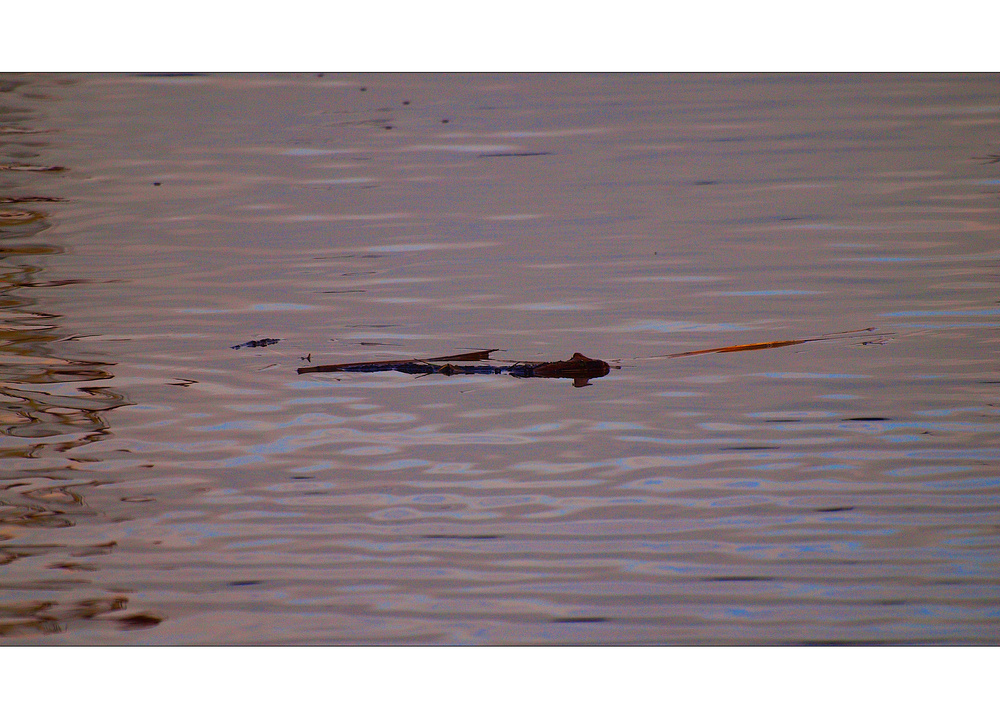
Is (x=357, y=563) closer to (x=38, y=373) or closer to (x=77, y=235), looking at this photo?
(x=38, y=373)

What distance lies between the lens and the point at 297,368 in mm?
1623

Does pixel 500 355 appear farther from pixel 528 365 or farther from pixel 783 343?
pixel 783 343

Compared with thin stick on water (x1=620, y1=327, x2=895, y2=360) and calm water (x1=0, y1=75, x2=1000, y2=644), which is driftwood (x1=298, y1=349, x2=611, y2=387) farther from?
thin stick on water (x1=620, y1=327, x2=895, y2=360)

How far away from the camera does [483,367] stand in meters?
1.62

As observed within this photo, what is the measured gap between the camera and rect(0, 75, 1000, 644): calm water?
1619 mm

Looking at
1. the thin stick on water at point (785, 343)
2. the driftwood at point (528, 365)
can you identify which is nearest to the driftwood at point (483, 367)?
the driftwood at point (528, 365)

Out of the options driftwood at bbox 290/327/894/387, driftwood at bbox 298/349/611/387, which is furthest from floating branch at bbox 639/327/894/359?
driftwood at bbox 298/349/611/387

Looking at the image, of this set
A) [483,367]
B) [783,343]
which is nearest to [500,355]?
[483,367]

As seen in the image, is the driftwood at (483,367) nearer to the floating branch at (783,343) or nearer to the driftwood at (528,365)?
the driftwood at (528,365)

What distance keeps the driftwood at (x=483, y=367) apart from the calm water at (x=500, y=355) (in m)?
0.02

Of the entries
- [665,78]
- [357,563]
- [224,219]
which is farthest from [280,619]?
[665,78]

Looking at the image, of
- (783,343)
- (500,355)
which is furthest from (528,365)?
(783,343)

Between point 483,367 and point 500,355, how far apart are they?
0.15 ft

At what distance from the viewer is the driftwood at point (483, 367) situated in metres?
1.62
